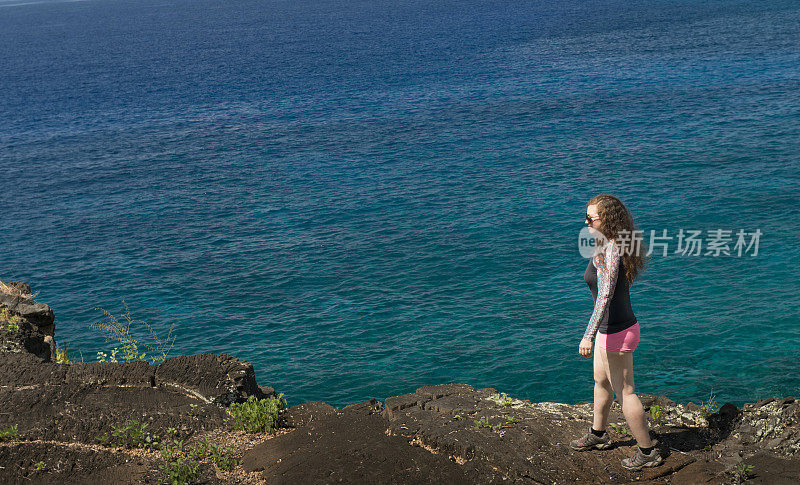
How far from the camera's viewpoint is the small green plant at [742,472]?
22.4ft

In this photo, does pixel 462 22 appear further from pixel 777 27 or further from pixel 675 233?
pixel 675 233

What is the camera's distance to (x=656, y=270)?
24469 mm

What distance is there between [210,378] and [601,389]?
195 inches

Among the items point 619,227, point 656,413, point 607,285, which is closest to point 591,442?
point 656,413

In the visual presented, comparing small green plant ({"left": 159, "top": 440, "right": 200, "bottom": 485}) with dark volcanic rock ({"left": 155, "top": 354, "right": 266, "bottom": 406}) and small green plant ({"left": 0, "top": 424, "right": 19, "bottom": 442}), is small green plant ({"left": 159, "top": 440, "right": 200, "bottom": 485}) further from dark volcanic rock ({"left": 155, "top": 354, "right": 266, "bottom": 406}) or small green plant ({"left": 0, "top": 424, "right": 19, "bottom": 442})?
small green plant ({"left": 0, "top": 424, "right": 19, "bottom": 442})

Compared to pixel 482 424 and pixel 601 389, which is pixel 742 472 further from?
pixel 482 424

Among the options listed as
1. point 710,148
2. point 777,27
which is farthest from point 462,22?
point 710,148

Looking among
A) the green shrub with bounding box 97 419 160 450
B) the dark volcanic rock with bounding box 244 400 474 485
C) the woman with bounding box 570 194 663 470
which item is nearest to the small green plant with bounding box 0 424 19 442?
the green shrub with bounding box 97 419 160 450

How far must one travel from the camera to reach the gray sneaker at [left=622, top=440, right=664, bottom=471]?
7.29 meters

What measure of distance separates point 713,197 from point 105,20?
164 m

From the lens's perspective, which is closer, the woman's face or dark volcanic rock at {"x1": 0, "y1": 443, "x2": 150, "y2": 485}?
the woman's face

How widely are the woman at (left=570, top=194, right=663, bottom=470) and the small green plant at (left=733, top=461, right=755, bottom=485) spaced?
0.70m

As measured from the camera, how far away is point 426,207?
33031 mm

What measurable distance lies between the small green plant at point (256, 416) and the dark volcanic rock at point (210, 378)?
47 cm
